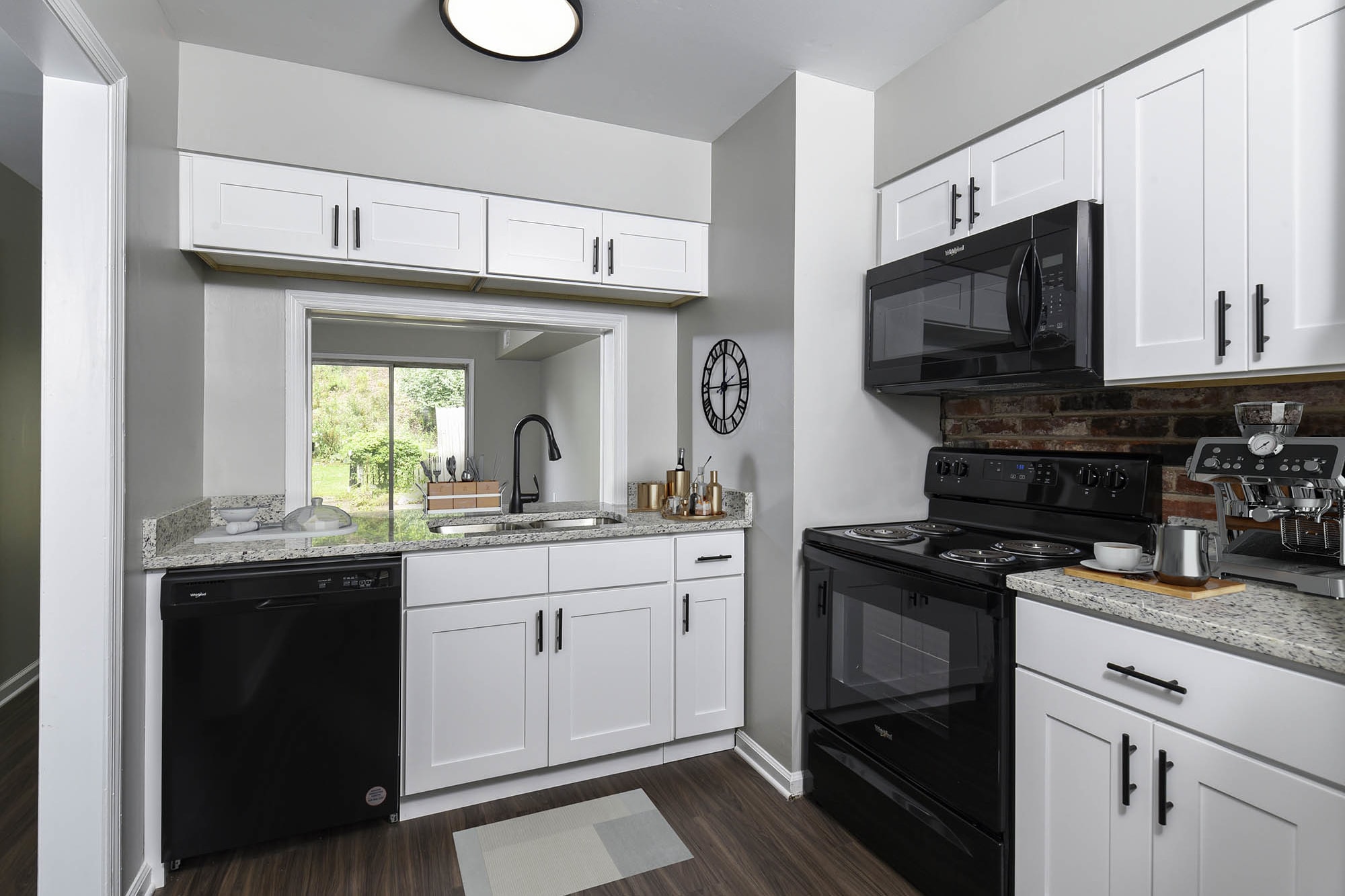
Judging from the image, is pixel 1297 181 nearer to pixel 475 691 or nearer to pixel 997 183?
pixel 997 183

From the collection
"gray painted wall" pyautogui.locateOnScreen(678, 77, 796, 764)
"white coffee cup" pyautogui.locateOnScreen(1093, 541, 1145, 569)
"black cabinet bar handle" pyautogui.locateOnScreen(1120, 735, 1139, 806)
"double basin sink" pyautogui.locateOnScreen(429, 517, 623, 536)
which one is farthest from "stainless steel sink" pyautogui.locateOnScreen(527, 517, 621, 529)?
"black cabinet bar handle" pyautogui.locateOnScreen(1120, 735, 1139, 806)

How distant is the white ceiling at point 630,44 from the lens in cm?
204

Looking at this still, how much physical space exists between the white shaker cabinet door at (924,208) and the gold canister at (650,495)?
132 cm

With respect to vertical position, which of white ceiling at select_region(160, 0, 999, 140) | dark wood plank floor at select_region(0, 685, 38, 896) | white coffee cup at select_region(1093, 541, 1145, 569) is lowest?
dark wood plank floor at select_region(0, 685, 38, 896)

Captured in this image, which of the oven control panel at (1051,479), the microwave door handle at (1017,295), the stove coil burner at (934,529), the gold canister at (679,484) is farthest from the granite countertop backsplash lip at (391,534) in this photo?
the microwave door handle at (1017,295)

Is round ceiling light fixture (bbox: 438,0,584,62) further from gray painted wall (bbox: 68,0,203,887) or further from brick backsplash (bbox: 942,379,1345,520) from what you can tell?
brick backsplash (bbox: 942,379,1345,520)

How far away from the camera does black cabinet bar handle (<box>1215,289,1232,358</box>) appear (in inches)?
58.8

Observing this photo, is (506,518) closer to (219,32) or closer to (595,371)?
(595,371)

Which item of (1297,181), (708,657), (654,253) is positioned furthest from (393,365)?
(1297,181)

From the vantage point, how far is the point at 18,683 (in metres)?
3.13

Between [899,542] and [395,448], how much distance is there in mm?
1948

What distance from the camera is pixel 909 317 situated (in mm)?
2270

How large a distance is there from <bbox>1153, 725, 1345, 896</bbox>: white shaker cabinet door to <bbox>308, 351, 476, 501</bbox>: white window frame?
8.12 ft

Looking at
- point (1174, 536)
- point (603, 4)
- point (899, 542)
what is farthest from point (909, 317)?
point (603, 4)
